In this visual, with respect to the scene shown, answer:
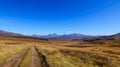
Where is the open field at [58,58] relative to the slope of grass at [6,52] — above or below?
below

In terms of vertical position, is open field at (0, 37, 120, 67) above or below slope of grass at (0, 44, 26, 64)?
below

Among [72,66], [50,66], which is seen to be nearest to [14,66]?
[50,66]

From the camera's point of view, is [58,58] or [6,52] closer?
[58,58]

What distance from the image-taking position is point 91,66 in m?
25.6

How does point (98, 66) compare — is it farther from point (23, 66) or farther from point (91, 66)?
point (23, 66)

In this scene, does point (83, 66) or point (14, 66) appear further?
point (83, 66)

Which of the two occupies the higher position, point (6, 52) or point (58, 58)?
point (6, 52)

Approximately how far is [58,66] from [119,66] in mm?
8442

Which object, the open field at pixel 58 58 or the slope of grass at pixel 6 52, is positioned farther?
the slope of grass at pixel 6 52

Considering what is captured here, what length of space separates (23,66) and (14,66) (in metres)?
1.20

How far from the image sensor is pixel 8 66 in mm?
23891

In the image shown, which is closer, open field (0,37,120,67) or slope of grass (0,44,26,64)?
open field (0,37,120,67)

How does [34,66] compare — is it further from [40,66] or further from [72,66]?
[72,66]

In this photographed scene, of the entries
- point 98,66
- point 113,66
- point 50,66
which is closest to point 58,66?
point 50,66
